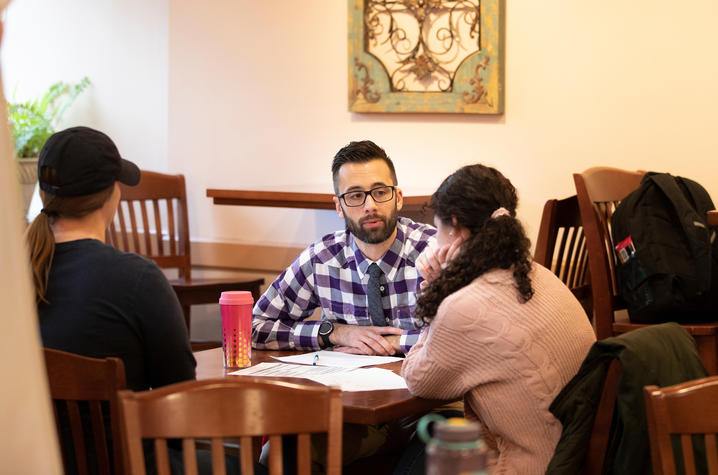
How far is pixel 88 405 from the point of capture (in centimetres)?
164

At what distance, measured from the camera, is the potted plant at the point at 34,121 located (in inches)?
163

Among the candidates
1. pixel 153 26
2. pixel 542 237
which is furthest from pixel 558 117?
pixel 153 26

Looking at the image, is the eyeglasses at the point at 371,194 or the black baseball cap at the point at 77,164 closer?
the black baseball cap at the point at 77,164

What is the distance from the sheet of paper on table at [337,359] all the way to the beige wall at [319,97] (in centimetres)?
147

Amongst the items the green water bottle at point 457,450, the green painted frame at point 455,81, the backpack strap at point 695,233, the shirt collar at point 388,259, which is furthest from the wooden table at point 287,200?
the green water bottle at point 457,450

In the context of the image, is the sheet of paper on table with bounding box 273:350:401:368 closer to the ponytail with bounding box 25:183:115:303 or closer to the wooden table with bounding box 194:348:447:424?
the wooden table with bounding box 194:348:447:424

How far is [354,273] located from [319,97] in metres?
1.55

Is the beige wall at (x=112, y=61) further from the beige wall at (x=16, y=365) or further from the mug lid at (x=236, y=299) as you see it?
the beige wall at (x=16, y=365)

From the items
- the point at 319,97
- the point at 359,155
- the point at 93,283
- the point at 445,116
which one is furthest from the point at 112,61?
the point at 93,283

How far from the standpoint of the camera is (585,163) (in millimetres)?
3475

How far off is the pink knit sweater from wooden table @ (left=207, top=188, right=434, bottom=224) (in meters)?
1.56

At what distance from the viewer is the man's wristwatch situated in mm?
A: 2332

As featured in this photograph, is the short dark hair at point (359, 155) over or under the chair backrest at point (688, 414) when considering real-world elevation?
over

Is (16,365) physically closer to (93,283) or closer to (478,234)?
(93,283)
